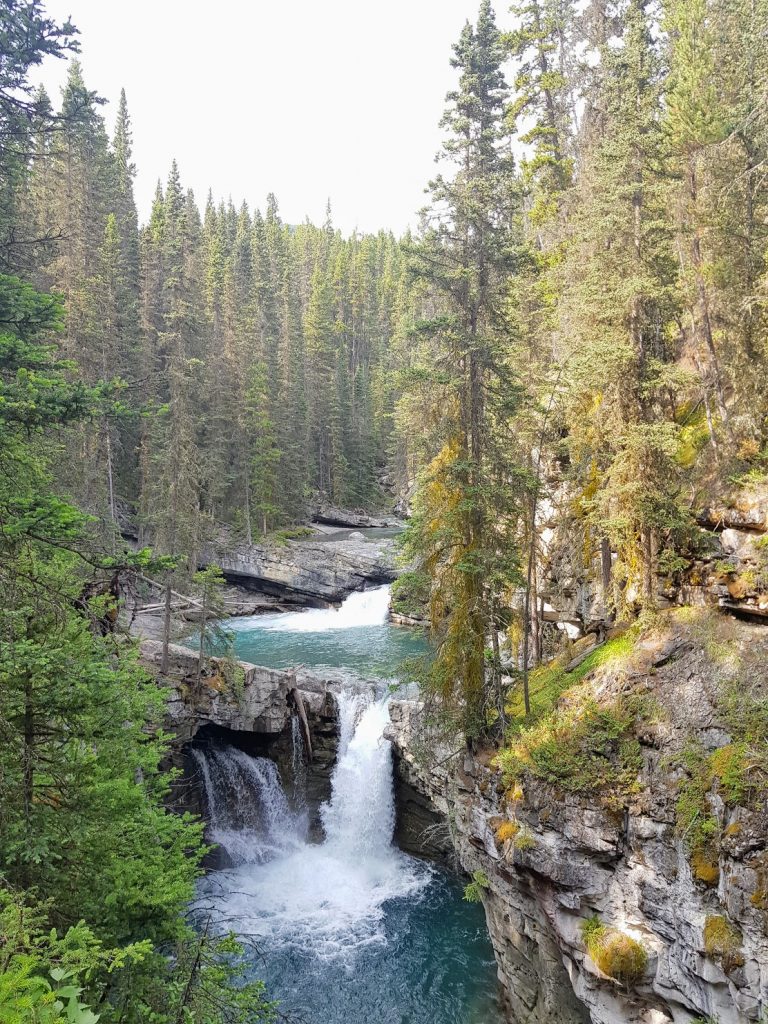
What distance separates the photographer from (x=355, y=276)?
8644 cm

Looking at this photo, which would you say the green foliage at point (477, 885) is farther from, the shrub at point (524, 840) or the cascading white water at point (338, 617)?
the cascading white water at point (338, 617)

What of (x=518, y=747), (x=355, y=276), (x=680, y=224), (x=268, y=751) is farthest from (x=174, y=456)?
(x=355, y=276)

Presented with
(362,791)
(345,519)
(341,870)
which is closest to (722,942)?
(341,870)

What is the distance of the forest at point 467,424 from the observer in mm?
7410

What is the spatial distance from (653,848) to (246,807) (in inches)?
573

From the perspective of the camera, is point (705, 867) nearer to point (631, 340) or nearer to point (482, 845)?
point (482, 845)

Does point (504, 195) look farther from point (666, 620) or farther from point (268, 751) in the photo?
point (268, 751)

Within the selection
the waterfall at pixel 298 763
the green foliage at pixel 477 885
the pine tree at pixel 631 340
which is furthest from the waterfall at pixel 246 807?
the pine tree at pixel 631 340

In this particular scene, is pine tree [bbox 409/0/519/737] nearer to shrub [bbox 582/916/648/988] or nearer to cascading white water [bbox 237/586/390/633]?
shrub [bbox 582/916/648/988]

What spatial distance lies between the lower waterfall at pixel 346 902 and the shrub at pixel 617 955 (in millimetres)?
4762

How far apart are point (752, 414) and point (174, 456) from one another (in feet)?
64.0

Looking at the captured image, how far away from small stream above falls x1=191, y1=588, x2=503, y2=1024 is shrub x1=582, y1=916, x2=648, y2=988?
475cm

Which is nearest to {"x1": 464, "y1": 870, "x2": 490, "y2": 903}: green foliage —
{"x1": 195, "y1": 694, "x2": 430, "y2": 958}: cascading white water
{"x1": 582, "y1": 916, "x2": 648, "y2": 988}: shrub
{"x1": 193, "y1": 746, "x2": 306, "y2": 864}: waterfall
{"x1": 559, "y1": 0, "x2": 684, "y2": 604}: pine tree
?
{"x1": 582, "y1": 916, "x2": 648, "y2": 988}: shrub

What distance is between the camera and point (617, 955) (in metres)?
10.2
